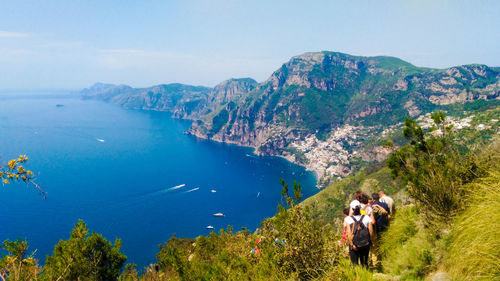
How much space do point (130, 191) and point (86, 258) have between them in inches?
4155

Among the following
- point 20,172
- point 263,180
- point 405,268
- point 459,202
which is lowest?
point 263,180

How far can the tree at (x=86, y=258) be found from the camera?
13.4m

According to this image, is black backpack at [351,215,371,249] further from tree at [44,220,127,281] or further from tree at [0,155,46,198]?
tree at [44,220,127,281]

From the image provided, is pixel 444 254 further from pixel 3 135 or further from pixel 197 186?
pixel 3 135

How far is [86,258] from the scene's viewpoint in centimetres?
1491

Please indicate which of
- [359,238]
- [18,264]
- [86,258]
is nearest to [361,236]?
[359,238]

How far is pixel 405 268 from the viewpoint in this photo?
202 inches

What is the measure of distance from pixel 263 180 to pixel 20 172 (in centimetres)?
14310

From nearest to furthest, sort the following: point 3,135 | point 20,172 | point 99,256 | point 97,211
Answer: point 20,172 → point 99,256 → point 97,211 → point 3,135

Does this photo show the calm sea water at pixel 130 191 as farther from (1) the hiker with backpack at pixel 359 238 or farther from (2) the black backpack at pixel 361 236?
(2) the black backpack at pixel 361 236

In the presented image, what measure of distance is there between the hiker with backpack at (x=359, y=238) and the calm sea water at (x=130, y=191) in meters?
73.6

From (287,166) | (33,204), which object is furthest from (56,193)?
(287,166)

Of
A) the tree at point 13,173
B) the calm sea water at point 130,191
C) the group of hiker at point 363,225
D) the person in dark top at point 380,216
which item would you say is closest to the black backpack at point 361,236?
the group of hiker at point 363,225

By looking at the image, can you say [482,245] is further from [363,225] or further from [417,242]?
[417,242]
